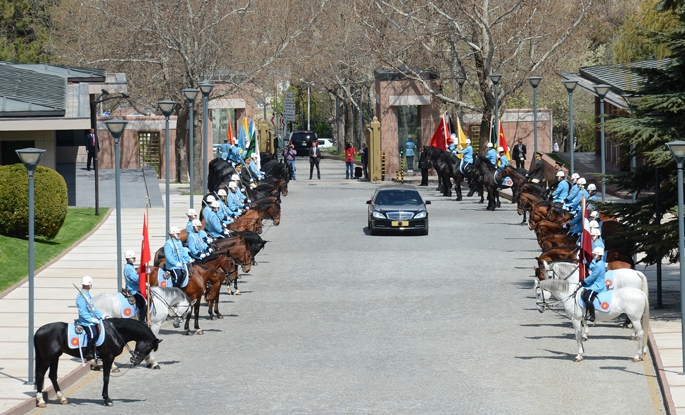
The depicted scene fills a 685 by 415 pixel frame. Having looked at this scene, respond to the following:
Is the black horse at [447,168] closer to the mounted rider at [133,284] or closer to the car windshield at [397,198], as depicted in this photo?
the car windshield at [397,198]

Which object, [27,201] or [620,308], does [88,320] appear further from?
[27,201]

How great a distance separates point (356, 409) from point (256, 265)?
15628 mm

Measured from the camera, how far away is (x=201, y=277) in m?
23.5

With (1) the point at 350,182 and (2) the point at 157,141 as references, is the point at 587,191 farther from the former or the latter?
(2) the point at 157,141

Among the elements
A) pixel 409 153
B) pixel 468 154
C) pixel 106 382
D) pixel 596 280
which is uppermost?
pixel 409 153

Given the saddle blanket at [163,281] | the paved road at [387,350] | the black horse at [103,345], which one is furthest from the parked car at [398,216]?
the black horse at [103,345]

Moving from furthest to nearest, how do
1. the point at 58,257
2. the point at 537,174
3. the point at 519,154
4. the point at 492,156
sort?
the point at 519,154 < the point at 492,156 < the point at 537,174 < the point at 58,257

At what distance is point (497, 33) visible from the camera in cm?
5850

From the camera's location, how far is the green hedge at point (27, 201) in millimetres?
34594

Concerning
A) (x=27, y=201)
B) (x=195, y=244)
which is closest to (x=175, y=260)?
(x=195, y=244)

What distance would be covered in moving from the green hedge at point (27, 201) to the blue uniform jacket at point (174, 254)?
42.2ft

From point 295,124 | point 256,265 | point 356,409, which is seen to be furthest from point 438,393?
point 295,124

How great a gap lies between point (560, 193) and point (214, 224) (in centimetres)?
1131

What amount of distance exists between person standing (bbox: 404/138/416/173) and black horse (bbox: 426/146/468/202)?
898 centimetres
